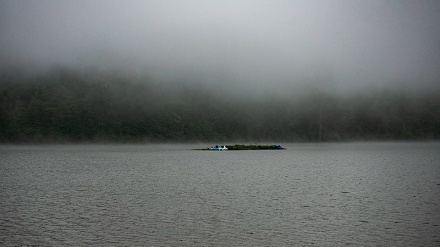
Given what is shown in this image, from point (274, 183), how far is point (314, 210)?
36876mm

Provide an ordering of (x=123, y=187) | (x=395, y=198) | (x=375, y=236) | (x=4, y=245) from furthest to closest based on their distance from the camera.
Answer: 1. (x=123, y=187)
2. (x=395, y=198)
3. (x=375, y=236)
4. (x=4, y=245)

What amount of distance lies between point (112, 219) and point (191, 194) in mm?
25563

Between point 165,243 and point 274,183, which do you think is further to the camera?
point 274,183

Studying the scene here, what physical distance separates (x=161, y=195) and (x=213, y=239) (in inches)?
1370

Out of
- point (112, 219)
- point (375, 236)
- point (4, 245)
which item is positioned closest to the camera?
point (4, 245)

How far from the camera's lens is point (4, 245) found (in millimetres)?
42969

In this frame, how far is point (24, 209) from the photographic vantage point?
6312 cm

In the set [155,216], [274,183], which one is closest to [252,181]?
[274,183]

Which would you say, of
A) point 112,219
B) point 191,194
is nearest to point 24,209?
point 112,219

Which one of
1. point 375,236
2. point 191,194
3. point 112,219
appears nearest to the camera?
point 375,236

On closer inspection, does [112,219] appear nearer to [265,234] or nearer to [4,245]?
[4,245]

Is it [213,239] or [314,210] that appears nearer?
[213,239]

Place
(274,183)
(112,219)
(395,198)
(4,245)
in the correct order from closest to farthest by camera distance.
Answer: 1. (4,245)
2. (112,219)
3. (395,198)
4. (274,183)

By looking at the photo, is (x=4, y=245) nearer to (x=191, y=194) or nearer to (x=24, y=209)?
(x=24, y=209)
